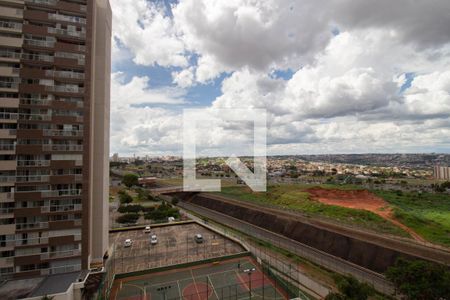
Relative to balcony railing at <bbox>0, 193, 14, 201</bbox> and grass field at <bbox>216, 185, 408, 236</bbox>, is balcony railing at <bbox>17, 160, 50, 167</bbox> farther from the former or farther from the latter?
grass field at <bbox>216, 185, 408, 236</bbox>

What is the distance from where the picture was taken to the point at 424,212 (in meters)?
43.8

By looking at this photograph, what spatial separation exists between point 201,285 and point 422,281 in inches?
720

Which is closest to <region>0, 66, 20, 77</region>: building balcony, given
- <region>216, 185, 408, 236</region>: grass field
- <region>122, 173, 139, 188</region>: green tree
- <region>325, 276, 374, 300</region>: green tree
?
<region>325, 276, 374, 300</region>: green tree

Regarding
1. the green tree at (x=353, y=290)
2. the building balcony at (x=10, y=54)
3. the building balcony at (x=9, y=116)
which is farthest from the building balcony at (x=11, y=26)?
the green tree at (x=353, y=290)

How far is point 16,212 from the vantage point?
20.2 meters

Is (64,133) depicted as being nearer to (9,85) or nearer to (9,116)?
(9,116)

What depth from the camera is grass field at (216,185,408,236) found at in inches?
1500

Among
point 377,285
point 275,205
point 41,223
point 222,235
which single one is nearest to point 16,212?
point 41,223

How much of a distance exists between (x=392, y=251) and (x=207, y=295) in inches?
898

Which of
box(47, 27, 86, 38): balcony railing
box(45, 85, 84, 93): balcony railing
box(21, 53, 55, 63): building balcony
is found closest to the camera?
box(21, 53, 55, 63): building balcony

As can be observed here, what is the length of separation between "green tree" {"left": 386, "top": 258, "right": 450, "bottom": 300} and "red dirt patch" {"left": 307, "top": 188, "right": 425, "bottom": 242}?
85.9 feet

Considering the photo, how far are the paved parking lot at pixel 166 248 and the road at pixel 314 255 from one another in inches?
345

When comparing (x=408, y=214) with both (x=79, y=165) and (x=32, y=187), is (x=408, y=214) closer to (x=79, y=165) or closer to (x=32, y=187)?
(x=79, y=165)

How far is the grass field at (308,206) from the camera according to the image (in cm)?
3809
